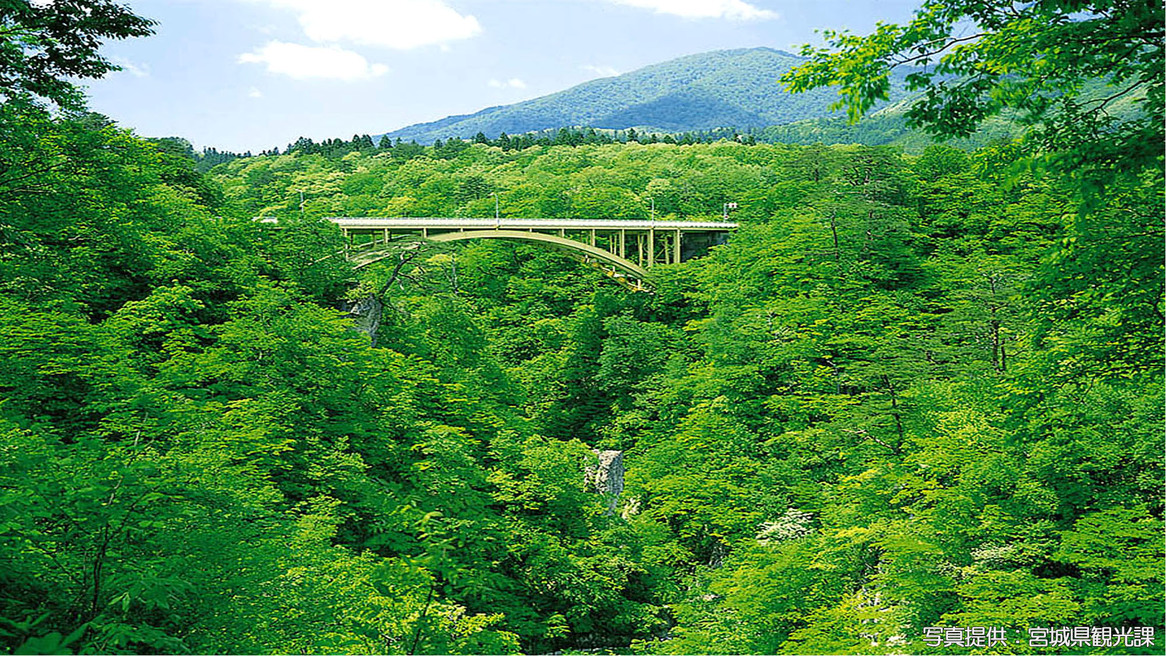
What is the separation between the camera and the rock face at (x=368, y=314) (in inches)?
742

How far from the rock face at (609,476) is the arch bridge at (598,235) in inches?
402

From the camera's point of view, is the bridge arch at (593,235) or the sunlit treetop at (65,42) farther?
the bridge arch at (593,235)

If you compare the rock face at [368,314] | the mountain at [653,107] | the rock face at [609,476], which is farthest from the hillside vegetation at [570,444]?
the mountain at [653,107]

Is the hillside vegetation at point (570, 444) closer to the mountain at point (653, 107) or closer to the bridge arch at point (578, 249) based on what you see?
the bridge arch at point (578, 249)

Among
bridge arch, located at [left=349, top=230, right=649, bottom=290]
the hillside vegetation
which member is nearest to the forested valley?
the hillside vegetation

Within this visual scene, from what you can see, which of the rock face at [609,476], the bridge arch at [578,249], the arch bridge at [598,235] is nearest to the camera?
the rock face at [609,476]

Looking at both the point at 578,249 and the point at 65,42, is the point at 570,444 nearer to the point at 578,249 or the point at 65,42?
the point at 65,42

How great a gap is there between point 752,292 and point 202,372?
1731 centimetres

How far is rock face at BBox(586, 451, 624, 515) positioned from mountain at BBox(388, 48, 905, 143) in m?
109

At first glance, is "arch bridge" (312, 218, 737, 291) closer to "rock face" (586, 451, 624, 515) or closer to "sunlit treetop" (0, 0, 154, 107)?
"rock face" (586, 451, 624, 515)

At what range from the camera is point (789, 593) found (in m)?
12.5

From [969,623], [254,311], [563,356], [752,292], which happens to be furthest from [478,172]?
[969,623]

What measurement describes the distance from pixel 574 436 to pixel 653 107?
16045cm

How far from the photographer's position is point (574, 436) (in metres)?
28.5
